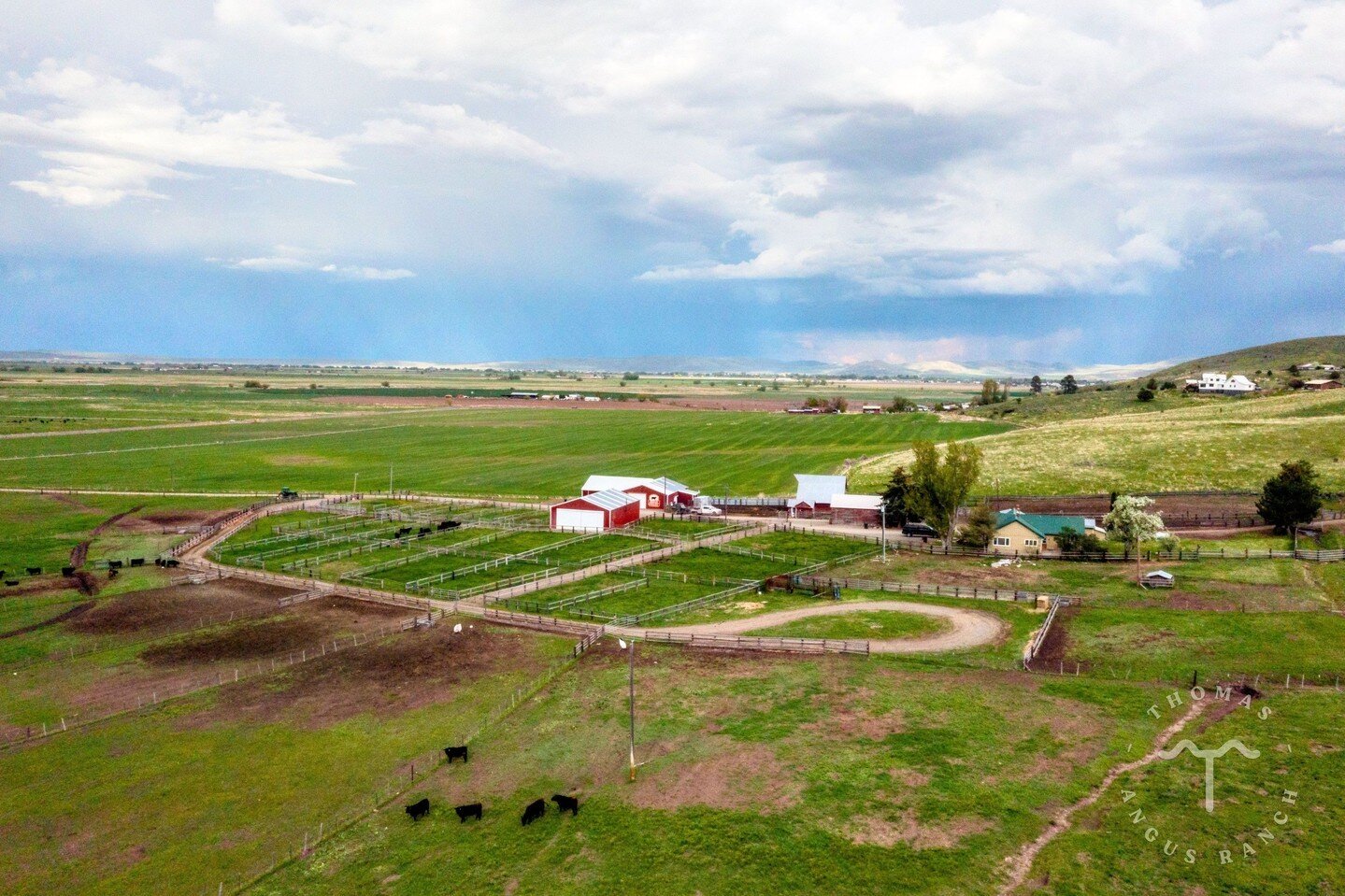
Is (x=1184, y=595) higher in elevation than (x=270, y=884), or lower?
higher

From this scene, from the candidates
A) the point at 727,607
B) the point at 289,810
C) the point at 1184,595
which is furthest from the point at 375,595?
the point at 1184,595

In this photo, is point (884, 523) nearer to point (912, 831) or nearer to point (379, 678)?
point (379, 678)

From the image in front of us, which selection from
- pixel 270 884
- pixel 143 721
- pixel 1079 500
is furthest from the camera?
pixel 1079 500

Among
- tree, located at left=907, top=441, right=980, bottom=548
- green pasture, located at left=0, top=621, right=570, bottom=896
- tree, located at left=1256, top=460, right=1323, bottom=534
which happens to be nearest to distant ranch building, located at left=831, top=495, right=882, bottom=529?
tree, located at left=907, top=441, right=980, bottom=548

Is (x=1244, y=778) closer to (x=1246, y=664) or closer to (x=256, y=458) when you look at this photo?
(x=1246, y=664)

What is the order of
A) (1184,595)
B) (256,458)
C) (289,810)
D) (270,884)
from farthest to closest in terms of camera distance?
(256,458) < (1184,595) < (289,810) < (270,884)

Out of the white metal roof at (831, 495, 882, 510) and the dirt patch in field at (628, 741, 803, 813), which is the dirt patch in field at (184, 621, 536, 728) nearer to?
the dirt patch in field at (628, 741, 803, 813)
